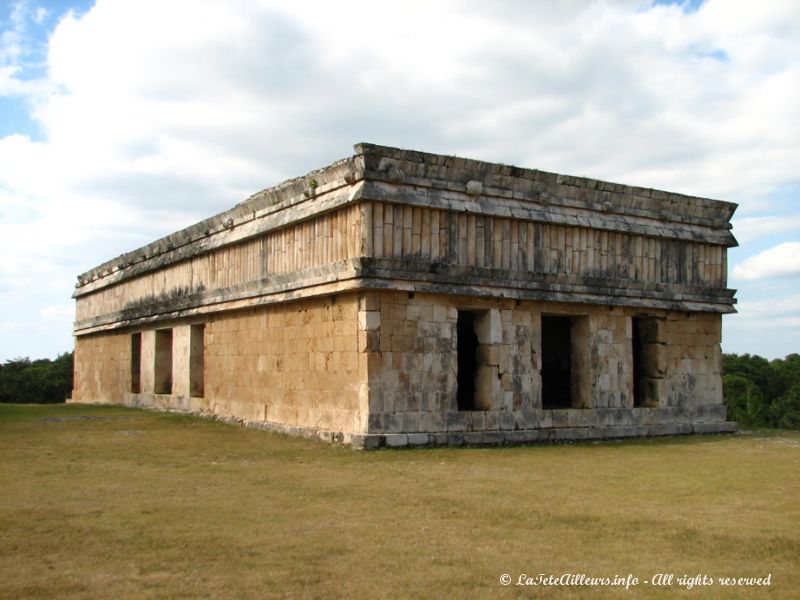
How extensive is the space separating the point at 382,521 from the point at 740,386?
124 ft

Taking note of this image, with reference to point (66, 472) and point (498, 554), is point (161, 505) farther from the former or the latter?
point (498, 554)

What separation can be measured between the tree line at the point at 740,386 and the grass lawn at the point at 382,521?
81.6 ft

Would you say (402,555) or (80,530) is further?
(80,530)

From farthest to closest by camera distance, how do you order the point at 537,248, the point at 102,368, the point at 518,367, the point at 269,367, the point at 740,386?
the point at 740,386, the point at 102,368, the point at 269,367, the point at 537,248, the point at 518,367

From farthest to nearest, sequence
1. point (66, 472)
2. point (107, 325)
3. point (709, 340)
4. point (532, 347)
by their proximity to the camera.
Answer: point (107, 325) → point (709, 340) → point (532, 347) → point (66, 472)

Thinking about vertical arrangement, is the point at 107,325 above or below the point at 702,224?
below

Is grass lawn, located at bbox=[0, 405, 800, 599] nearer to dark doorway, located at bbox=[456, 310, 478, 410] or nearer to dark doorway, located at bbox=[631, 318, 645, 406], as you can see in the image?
dark doorway, located at bbox=[631, 318, 645, 406]

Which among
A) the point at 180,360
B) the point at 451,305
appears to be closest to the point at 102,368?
the point at 180,360

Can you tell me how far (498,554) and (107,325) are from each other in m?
21.0

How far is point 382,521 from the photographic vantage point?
7.52m

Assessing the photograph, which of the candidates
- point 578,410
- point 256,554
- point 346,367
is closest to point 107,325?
point 346,367

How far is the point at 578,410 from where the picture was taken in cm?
1471

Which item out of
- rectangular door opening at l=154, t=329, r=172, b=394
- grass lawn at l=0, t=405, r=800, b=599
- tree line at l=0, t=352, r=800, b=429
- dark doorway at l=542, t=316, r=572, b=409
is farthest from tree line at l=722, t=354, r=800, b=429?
grass lawn at l=0, t=405, r=800, b=599

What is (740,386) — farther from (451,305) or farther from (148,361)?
(451,305)
